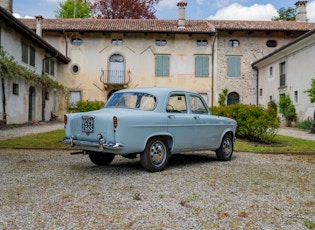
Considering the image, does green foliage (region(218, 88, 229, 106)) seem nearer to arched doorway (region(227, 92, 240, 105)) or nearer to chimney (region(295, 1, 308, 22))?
arched doorway (region(227, 92, 240, 105))

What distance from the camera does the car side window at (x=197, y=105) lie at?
7168 mm

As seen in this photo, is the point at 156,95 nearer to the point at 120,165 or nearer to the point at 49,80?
the point at 120,165

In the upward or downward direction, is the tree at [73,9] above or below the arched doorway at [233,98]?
above

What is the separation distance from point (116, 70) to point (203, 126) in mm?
22978

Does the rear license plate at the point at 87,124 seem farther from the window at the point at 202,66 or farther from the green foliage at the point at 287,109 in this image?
the window at the point at 202,66

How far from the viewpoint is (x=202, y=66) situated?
29391 millimetres

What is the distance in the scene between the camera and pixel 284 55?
79.5 ft

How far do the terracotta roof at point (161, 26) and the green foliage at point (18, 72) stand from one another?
6129 mm

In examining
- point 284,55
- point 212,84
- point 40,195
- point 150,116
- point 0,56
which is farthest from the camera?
point 212,84

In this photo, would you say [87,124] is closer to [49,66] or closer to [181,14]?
[49,66]

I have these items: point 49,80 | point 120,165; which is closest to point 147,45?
point 49,80

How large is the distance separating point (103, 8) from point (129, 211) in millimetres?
36196

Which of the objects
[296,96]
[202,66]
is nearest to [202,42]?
[202,66]

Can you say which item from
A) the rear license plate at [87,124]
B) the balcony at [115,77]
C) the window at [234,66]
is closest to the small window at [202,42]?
Result: the window at [234,66]
